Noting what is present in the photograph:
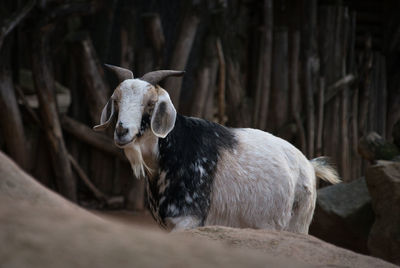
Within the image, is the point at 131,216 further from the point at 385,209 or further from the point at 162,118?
the point at 162,118

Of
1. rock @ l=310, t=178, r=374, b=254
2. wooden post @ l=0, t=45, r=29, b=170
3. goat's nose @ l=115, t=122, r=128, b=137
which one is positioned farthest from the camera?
wooden post @ l=0, t=45, r=29, b=170

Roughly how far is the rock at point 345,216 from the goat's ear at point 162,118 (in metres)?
3.23

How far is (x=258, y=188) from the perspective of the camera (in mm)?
5309

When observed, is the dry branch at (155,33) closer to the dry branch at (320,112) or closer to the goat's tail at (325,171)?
the dry branch at (320,112)

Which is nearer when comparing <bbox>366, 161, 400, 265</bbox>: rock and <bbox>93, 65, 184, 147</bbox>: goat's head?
<bbox>93, 65, 184, 147</bbox>: goat's head

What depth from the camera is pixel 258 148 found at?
5.51 meters

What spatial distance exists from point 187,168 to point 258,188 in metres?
0.66

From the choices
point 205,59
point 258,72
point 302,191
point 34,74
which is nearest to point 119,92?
point 302,191

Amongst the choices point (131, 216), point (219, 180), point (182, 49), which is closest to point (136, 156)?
point (219, 180)

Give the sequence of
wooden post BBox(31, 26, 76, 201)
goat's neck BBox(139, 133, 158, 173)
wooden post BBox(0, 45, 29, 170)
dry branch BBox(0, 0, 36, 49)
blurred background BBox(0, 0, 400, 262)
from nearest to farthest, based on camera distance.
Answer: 1. goat's neck BBox(139, 133, 158, 173)
2. dry branch BBox(0, 0, 36, 49)
3. wooden post BBox(0, 45, 29, 170)
4. wooden post BBox(31, 26, 76, 201)
5. blurred background BBox(0, 0, 400, 262)

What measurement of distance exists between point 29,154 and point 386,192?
501 cm

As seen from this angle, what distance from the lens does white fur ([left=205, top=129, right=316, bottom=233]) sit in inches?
205

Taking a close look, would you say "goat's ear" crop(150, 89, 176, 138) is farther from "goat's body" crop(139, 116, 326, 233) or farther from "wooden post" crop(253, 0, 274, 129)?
"wooden post" crop(253, 0, 274, 129)

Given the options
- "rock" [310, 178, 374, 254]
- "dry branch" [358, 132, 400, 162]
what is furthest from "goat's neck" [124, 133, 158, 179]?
"dry branch" [358, 132, 400, 162]
